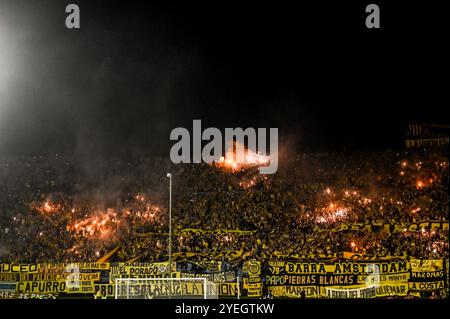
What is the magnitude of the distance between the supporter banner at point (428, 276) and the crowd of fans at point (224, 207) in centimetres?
199

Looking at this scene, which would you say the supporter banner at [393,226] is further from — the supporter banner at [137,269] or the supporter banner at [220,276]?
the supporter banner at [137,269]

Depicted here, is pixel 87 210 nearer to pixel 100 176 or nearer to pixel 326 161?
pixel 100 176

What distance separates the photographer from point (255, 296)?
54.4 feet

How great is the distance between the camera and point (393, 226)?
20250 millimetres

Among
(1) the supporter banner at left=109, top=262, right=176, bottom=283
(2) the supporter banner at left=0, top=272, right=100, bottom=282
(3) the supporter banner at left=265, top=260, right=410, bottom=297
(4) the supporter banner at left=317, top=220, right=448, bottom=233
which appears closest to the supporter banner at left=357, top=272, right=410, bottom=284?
(3) the supporter banner at left=265, top=260, right=410, bottom=297

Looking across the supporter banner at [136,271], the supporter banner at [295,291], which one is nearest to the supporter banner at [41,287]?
the supporter banner at [136,271]

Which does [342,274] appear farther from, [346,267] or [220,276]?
[220,276]

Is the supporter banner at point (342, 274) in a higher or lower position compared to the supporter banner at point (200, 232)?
lower

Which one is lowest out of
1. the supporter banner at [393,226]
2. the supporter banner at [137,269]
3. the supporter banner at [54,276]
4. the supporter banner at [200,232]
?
the supporter banner at [54,276]

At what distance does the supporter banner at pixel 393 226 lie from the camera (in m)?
19.8

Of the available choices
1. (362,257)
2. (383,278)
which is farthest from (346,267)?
(362,257)

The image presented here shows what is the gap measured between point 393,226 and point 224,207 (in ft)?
29.5

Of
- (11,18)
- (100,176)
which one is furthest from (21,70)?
(100,176)

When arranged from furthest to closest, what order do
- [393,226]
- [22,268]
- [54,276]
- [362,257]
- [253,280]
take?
[393,226]
[362,257]
[22,268]
[54,276]
[253,280]
